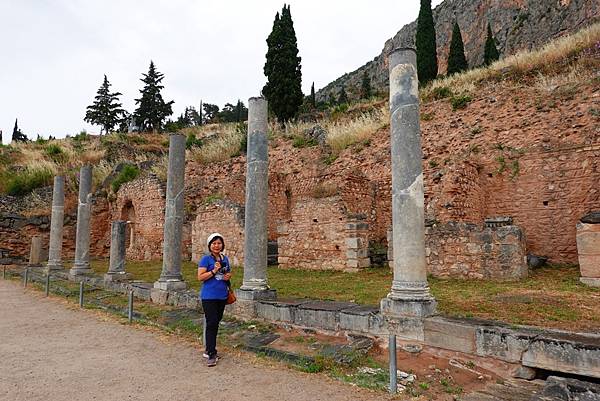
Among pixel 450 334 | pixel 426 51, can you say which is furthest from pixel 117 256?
pixel 426 51

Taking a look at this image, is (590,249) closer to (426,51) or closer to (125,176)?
(125,176)

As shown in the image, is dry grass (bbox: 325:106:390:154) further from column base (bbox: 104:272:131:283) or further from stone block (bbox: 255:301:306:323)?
stone block (bbox: 255:301:306:323)

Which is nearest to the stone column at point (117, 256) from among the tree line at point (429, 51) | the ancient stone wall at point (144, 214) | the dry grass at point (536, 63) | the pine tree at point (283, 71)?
the ancient stone wall at point (144, 214)

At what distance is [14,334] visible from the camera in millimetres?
7328

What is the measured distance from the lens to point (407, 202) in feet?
19.9

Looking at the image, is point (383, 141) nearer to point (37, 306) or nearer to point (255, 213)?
point (255, 213)

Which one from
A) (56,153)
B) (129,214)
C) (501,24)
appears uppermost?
(501,24)

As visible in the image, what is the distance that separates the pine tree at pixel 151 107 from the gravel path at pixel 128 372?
1712 inches

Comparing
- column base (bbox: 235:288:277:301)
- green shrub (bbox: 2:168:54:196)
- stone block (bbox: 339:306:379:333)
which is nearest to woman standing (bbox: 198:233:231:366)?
column base (bbox: 235:288:277:301)

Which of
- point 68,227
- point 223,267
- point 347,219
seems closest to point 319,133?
point 347,219

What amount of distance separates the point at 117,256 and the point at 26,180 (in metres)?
16.3

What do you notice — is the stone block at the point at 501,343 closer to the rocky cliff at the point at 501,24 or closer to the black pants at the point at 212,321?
the black pants at the point at 212,321

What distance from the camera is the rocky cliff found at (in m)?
37.5

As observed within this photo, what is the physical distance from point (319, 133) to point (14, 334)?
1735 centimetres
